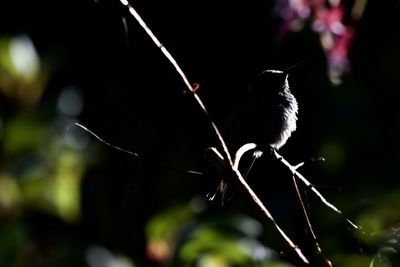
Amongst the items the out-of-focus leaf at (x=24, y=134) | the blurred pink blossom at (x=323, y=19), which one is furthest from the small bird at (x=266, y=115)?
the out-of-focus leaf at (x=24, y=134)

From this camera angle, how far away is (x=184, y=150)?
4.76 metres

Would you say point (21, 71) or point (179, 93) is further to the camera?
point (179, 93)

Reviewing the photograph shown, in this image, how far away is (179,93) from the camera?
4.03 meters

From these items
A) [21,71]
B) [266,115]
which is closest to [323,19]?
[266,115]

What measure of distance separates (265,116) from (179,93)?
113cm

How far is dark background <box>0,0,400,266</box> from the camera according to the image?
411 centimetres

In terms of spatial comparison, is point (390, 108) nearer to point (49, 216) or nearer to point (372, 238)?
point (49, 216)

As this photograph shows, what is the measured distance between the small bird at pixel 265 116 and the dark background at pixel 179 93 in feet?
3.04

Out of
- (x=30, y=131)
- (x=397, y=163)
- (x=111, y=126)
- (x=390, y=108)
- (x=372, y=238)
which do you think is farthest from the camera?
(x=111, y=126)

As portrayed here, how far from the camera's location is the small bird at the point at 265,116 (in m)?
2.91

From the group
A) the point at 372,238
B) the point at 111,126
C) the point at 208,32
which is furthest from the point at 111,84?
the point at 372,238

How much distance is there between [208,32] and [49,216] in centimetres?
139

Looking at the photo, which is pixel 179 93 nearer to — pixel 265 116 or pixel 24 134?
pixel 24 134

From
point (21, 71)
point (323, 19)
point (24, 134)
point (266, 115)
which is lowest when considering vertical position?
point (266, 115)
